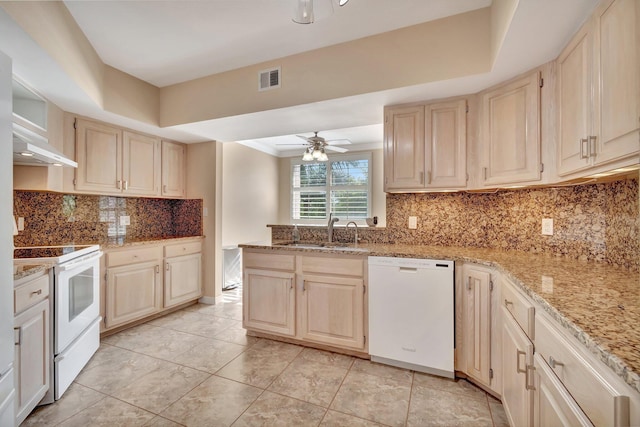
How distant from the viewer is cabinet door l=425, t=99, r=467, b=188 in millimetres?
2387

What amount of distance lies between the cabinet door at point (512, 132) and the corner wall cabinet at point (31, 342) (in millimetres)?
3081

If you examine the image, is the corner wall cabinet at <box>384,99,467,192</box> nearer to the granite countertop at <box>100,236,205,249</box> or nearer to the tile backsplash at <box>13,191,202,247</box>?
the granite countertop at <box>100,236,205,249</box>

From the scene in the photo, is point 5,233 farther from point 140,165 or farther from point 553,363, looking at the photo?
point 140,165

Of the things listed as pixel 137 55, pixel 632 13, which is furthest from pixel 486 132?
pixel 137 55

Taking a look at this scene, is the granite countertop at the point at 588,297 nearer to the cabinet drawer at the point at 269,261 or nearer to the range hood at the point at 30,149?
the cabinet drawer at the point at 269,261

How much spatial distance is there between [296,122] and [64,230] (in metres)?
2.61

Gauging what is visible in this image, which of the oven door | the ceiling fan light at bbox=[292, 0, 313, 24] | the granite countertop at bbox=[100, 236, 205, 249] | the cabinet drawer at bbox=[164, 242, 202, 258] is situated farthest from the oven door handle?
the ceiling fan light at bbox=[292, 0, 313, 24]

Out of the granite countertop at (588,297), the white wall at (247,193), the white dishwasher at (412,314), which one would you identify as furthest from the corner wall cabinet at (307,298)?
the white wall at (247,193)

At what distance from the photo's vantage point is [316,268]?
2.60 meters

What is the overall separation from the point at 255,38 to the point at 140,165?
213 centimetres

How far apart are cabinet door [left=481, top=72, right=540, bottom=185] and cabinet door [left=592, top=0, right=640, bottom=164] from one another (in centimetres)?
61

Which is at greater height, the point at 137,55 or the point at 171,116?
the point at 137,55

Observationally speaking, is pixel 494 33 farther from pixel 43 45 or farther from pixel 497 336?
pixel 43 45

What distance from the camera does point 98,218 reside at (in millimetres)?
3354
